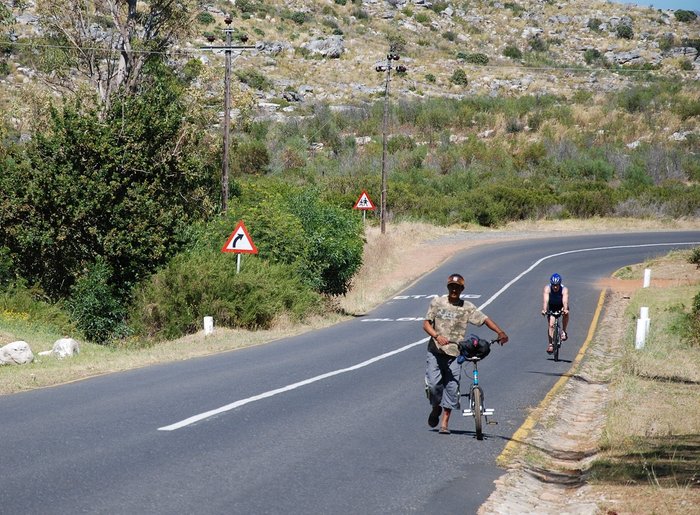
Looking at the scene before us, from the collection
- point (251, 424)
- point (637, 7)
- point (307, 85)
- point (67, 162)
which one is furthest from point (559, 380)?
point (637, 7)

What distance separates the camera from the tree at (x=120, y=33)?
1652 inches

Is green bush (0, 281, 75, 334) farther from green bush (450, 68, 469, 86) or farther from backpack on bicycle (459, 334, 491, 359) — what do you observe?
green bush (450, 68, 469, 86)

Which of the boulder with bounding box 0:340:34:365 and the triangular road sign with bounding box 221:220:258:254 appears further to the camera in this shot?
the triangular road sign with bounding box 221:220:258:254

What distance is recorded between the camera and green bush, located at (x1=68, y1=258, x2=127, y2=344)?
29.7m

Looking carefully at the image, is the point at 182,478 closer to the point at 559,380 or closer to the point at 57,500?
the point at 57,500

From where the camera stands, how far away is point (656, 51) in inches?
5005

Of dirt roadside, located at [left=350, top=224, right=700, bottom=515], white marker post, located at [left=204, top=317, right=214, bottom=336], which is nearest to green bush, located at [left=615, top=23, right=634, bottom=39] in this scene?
dirt roadside, located at [left=350, top=224, right=700, bottom=515]

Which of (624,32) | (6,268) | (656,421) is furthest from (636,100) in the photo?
(656,421)

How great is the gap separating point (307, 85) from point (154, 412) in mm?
91669

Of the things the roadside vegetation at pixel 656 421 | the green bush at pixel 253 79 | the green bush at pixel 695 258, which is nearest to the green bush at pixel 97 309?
the roadside vegetation at pixel 656 421


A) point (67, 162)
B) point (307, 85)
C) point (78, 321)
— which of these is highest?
point (307, 85)

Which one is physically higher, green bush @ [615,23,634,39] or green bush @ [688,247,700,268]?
green bush @ [615,23,634,39]

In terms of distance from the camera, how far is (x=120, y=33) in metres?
42.0

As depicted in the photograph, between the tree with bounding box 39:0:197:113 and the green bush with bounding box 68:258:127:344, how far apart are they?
44.3 feet
